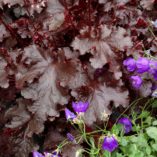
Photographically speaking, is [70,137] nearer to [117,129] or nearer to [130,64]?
[117,129]

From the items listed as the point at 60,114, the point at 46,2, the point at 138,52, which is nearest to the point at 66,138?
the point at 60,114

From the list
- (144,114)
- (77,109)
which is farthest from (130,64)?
(77,109)

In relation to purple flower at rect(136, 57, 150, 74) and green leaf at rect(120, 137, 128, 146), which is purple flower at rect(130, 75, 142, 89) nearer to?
purple flower at rect(136, 57, 150, 74)

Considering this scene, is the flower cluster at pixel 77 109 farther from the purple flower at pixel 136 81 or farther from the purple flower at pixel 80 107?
the purple flower at pixel 136 81

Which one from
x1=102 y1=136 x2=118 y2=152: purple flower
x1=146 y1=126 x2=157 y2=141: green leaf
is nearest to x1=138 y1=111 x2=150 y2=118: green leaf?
x1=146 y1=126 x2=157 y2=141: green leaf

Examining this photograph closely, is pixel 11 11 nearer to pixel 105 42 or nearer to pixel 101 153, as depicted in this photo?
pixel 105 42

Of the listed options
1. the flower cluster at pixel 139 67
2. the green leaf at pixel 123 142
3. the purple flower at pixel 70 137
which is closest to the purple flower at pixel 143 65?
the flower cluster at pixel 139 67
